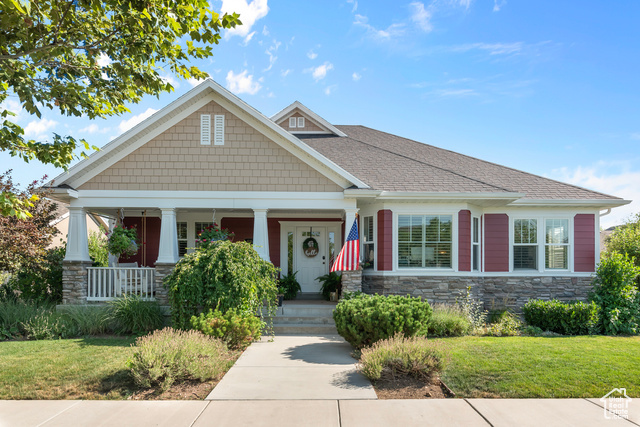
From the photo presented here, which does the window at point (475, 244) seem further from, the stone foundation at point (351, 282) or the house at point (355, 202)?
the stone foundation at point (351, 282)

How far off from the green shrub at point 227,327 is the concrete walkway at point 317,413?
8.31 feet

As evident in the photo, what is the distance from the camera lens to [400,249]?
1174 centimetres

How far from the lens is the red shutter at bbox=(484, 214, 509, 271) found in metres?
12.5

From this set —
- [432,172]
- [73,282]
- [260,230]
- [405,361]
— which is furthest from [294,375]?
[432,172]

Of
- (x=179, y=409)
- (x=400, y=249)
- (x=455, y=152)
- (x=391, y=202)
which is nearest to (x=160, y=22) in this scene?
(x=179, y=409)

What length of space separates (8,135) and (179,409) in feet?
15.8

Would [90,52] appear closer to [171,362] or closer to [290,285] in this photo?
[171,362]

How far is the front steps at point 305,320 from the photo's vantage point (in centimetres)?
Result: 1035

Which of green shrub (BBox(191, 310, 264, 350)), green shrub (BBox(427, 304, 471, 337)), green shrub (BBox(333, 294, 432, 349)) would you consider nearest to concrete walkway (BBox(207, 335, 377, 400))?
green shrub (BBox(191, 310, 264, 350))

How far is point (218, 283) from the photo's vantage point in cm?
891

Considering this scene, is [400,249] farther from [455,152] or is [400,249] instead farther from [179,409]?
[179,409]

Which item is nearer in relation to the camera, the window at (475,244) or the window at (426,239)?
the window at (426,239)

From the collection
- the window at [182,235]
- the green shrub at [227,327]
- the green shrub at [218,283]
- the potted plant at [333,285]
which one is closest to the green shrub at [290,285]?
the potted plant at [333,285]
